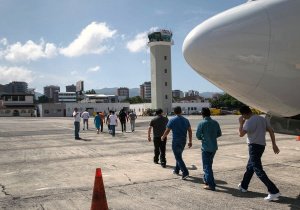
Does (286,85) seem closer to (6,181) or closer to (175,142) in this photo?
(175,142)

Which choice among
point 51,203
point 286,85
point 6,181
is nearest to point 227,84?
point 286,85

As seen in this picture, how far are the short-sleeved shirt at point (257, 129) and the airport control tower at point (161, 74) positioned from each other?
74.1m

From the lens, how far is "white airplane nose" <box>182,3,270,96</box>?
534 cm

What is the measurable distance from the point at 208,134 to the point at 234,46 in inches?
94.7

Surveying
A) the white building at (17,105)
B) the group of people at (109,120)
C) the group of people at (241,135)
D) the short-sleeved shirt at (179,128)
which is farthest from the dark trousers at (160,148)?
the white building at (17,105)

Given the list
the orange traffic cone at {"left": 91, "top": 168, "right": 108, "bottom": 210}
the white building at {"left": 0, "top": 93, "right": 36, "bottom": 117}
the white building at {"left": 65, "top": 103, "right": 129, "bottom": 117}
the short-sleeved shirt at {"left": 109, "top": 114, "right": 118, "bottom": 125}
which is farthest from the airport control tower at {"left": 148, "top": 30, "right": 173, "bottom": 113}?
the orange traffic cone at {"left": 91, "top": 168, "right": 108, "bottom": 210}

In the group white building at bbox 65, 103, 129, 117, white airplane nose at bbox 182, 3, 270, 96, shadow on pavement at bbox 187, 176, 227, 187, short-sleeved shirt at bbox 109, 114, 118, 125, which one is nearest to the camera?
white airplane nose at bbox 182, 3, 270, 96

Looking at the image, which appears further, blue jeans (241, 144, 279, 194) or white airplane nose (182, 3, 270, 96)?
blue jeans (241, 144, 279, 194)

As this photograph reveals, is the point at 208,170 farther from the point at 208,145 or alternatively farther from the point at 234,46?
the point at 234,46

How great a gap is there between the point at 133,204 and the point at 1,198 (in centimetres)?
246

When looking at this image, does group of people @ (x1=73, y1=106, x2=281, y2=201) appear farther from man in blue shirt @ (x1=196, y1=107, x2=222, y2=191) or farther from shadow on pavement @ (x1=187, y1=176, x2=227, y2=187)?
shadow on pavement @ (x1=187, y1=176, x2=227, y2=187)

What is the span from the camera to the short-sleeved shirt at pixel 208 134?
738 centimetres

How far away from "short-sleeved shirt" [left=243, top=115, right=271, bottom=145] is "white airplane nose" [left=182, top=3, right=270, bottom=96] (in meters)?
1.07

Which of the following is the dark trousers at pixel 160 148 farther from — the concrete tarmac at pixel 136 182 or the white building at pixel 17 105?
the white building at pixel 17 105
